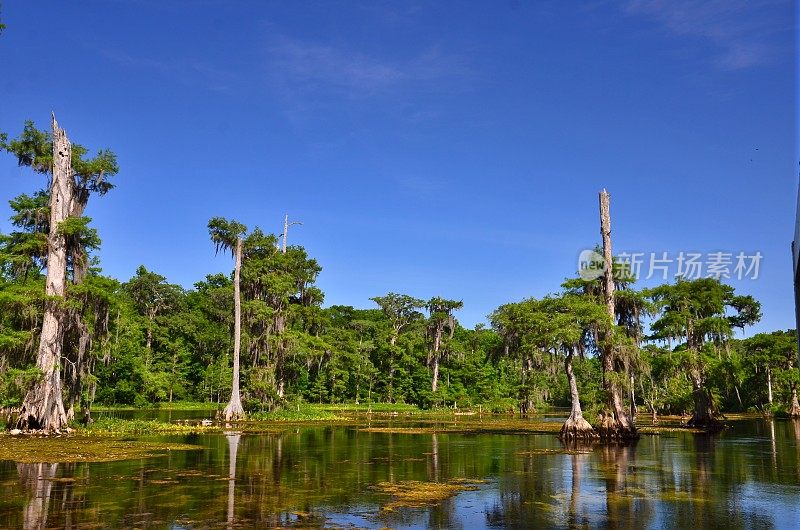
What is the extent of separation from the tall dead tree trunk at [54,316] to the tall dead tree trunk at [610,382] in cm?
2387

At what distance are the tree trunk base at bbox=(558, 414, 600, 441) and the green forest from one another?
0.29ft

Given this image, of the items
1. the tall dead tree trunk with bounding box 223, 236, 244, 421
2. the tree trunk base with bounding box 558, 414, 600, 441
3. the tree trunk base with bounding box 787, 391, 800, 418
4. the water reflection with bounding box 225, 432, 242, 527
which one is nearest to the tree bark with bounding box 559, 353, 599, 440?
the tree trunk base with bounding box 558, 414, 600, 441

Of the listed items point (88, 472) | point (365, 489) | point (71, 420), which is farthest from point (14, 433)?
point (365, 489)

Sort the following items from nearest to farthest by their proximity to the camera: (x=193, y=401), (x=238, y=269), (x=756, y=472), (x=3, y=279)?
(x=756, y=472), (x=3, y=279), (x=238, y=269), (x=193, y=401)

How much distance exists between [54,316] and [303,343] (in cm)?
2245

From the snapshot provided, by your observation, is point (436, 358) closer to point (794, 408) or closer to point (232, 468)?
point (794, 408)

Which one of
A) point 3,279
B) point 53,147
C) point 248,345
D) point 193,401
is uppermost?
point 53,147

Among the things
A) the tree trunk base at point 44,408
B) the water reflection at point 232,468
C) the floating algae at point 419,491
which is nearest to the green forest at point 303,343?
the tree trunk base at point 44,408

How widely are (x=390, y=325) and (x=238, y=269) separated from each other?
35.4 metres

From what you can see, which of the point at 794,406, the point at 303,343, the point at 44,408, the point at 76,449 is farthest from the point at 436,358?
the point at 76,449

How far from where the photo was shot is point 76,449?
20328 mm

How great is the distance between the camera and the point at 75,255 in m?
29.7

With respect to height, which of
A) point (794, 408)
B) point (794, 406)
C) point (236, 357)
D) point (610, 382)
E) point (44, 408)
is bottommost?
point (794, 408)

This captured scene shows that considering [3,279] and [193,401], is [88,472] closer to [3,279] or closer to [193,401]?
[3,279]
